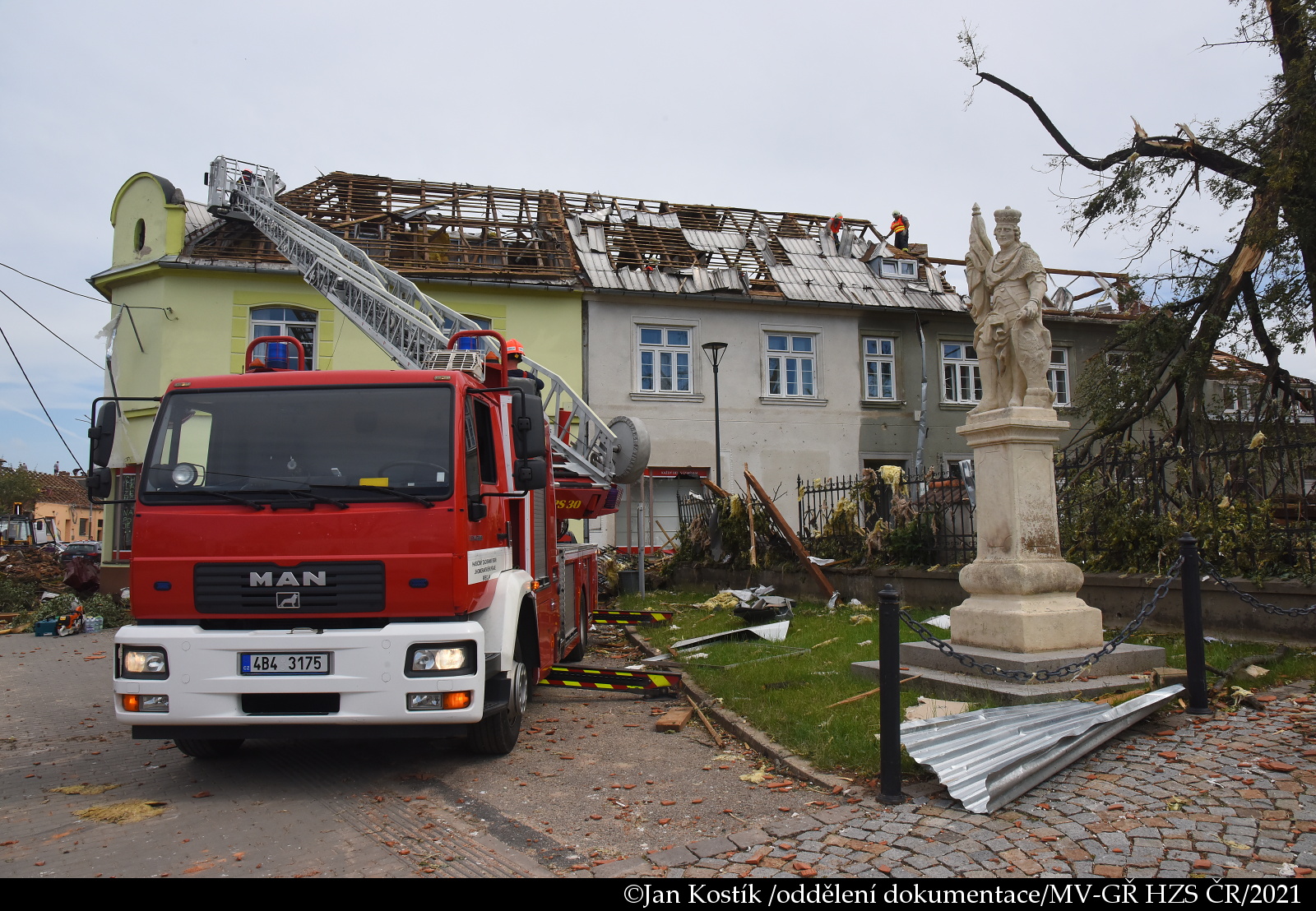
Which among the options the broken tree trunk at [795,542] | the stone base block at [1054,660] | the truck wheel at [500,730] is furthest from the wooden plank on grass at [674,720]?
the broken tree trunk at [795,542]

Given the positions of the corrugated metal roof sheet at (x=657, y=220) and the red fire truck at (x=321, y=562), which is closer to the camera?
the red fire truck at (x=321, y=562)

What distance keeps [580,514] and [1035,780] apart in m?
6.83

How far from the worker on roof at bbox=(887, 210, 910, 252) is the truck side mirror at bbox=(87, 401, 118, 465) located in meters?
23.2

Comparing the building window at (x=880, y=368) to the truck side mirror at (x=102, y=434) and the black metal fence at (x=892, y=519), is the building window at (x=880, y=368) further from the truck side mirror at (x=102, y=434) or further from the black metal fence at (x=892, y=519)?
the truck side mirror at (x=102, y=434)

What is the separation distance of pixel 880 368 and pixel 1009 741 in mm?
19907

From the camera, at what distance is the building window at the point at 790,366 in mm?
23125

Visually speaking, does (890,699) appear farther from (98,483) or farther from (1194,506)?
(1194,506)

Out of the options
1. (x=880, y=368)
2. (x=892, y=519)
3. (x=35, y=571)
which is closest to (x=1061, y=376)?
(x=880, y=368)

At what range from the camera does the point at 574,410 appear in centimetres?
1394

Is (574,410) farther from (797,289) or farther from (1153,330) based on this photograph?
(797,289)

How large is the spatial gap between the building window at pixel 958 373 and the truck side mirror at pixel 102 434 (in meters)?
21.5

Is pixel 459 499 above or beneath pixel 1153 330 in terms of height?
beneath

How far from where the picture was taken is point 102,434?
18.9ft
